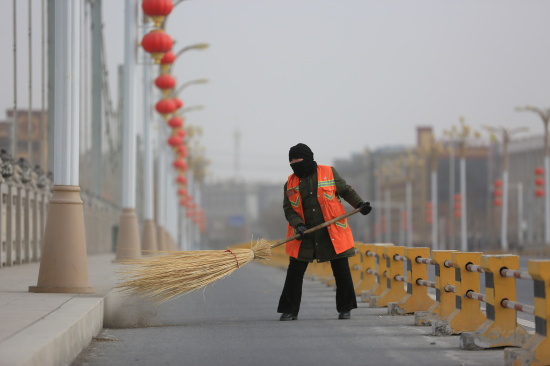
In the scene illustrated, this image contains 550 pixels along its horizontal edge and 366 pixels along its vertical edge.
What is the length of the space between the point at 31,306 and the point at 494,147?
9482 cm

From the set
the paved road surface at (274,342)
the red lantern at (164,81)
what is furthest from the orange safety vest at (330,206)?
the red lantern at (164,81)

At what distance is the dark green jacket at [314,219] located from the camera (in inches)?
359

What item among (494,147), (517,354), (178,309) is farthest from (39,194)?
(494,147)

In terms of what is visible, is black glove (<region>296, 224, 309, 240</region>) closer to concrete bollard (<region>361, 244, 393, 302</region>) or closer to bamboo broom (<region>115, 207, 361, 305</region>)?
bamboo broom (<region>115, 207, 361, 305</region>)

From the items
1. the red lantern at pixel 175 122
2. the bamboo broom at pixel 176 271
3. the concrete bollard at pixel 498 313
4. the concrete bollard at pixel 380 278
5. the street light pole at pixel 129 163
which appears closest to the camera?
the concrete bollard at pixel 498 313

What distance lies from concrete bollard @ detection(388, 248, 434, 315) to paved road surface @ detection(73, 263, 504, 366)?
0.21 metres

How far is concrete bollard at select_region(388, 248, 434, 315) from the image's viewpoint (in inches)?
378

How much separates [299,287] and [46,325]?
3.58 meters

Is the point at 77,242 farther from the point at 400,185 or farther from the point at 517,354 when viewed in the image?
the point at 400,185

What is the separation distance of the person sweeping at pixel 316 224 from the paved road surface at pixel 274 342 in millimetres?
310

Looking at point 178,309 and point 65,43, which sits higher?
point 65,43

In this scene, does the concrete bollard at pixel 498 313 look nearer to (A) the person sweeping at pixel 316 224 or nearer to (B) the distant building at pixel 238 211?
(A) the person sweeping at pixel 316 224

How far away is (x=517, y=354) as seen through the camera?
227 inches

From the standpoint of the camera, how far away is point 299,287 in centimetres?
927
